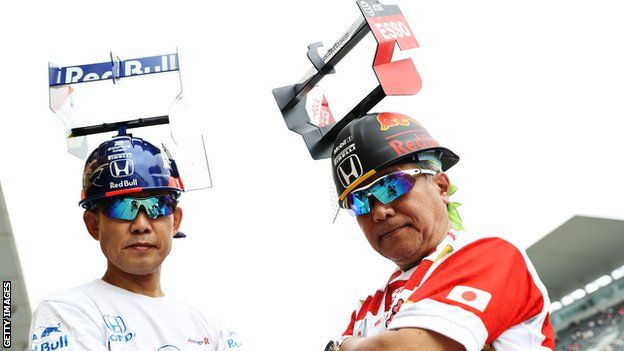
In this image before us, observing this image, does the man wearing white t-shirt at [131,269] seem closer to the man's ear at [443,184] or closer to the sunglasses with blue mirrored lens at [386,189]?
the sunglasses with blue mirrored lens at [386,189]

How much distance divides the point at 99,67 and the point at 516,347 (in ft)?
8.41

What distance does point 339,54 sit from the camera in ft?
11.7

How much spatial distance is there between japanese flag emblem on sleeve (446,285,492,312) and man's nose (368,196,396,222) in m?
0.52

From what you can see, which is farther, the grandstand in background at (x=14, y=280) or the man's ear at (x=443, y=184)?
the grandstand in background at (x=14, y=280)

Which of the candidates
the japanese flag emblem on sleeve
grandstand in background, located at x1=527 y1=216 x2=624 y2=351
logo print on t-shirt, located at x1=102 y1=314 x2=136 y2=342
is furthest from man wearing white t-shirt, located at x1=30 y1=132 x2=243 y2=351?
grandstand in background, located at x1=527 y1=216 x2=624 y2=351

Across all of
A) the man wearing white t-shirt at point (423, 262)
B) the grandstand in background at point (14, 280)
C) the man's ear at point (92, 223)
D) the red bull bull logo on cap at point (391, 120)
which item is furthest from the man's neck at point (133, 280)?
the grandstand in background at point (14, 280)

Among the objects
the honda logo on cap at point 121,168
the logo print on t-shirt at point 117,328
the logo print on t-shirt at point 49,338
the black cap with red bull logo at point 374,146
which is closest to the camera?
the logo print on t-shirt at point 49,338

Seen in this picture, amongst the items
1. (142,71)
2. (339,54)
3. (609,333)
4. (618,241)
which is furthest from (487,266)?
(609,333)

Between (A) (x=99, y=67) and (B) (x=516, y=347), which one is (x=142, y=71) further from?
(B) (x=516, y=347)

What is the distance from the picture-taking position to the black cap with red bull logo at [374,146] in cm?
304

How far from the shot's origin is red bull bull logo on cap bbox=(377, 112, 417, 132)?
3.17m

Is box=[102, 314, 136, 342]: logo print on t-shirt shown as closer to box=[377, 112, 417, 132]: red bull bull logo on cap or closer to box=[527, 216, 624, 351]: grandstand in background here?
box=[377, 112, 417, 132]: red bull bull logo on cap

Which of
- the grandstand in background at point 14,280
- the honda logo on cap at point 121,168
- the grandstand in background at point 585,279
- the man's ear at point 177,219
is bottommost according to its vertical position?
the grandstand in background at point 585,279

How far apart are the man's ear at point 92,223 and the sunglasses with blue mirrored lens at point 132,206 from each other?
6 centimetres
